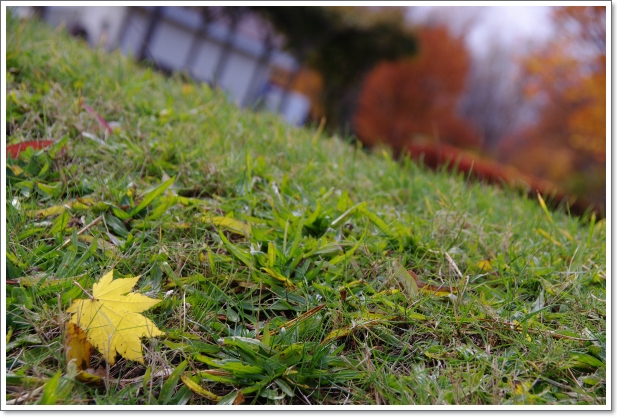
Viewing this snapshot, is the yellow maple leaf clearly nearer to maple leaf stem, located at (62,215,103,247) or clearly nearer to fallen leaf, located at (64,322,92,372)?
fallen leaf, located at (64,322,92,372)

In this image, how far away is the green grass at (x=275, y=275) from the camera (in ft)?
3.88

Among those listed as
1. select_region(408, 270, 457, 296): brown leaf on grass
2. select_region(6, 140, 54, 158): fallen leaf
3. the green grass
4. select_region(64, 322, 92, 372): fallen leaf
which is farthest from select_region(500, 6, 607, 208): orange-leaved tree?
select_region(64, 322, 92, 372): fallen leaf

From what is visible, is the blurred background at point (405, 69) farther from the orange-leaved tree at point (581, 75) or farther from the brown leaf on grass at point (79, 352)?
the brown leaf on grass at point (79, 352)

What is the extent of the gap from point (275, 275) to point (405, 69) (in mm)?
24669

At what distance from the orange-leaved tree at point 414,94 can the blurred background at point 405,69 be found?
5cm

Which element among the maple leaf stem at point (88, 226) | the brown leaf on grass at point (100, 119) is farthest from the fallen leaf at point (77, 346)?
the brown leaf on grass at point (100, 119)

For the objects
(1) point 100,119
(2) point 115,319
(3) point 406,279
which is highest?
(3) point 406,279

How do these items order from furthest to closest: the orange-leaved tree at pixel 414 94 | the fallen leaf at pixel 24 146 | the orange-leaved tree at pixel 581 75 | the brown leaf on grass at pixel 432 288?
the orange-leaved tree at pixel 414 94, the orange-leaved tree at pixel 581 75, the fallen leaf at pixel 24 146, the brown leaf on grass at pixel 432 288

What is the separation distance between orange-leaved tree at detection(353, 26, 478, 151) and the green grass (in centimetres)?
2285

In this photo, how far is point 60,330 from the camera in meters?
1.19

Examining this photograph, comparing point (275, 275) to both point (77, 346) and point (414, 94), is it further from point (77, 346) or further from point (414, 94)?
point (414, 94)

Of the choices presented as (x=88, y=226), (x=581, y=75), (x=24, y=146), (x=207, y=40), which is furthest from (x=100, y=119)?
(x=207, y=40)

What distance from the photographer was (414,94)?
2467cm

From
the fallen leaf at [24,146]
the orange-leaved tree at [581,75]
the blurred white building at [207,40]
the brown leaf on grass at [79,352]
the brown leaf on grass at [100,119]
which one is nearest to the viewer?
the brown leaf on grass at [79,352]
